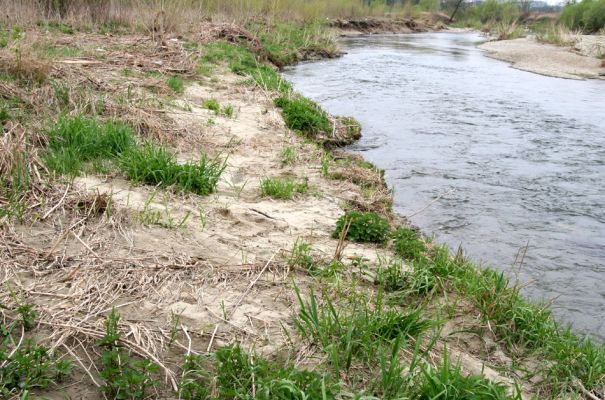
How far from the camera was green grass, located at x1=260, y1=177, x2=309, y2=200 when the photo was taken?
521 centimetres

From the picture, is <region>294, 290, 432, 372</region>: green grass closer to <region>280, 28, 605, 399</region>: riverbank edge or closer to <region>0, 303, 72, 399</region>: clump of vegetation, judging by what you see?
<region>280, 28, 605, 399</region>: riverbank edge

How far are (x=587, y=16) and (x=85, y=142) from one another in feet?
129

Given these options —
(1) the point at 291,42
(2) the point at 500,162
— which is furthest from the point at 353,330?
(1) the point at 291,42

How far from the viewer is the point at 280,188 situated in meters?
5.27

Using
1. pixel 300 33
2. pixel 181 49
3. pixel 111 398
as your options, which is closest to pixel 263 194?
pixel 111 398

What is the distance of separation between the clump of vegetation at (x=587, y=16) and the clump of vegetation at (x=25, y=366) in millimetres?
39437

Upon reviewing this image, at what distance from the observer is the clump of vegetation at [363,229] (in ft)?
14.7

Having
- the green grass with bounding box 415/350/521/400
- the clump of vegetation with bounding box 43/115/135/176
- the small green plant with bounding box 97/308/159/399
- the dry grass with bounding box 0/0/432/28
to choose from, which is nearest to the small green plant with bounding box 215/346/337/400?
the small green plant with bounding box 97/308/159/399

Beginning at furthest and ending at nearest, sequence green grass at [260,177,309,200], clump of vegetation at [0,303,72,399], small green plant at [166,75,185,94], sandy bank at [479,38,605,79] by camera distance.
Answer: sandy bank at [479,38,605,79] → small green plant at [166,75,185,94] → green grass at [260,177,309,200] → clump of vegetation at [0,303,72,399]

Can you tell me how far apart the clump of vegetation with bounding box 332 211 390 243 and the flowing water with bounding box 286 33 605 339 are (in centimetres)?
109

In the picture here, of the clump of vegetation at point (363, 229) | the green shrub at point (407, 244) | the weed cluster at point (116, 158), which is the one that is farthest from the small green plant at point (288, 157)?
the green shrub at point (407, 244)

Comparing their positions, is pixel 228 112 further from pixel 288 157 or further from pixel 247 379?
pixel 247 379

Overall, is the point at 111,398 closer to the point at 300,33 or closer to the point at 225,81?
the point at 225,81

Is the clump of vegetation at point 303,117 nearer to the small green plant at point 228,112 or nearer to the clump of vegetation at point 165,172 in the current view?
the small green plant at point 228,112
